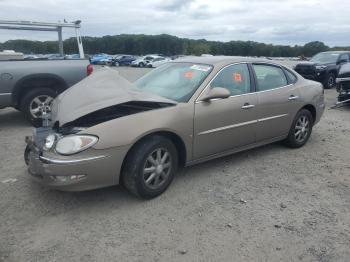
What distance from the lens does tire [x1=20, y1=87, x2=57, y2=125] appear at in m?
6.97

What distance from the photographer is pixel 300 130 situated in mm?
5824

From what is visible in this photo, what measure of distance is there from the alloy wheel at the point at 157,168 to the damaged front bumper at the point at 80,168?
0.33 metres

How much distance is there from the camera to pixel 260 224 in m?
3.46

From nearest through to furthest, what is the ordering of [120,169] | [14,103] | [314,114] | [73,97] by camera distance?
[120,169], [73,97], [314,114], [14,103]

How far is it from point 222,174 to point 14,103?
4.51 meters

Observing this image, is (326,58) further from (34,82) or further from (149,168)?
(149,168)

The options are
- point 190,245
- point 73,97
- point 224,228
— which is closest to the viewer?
point 190,245

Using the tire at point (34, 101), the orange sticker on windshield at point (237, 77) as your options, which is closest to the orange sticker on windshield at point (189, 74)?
the orange sticker on windshield at point (237, 77)

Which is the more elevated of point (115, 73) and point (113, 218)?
point (115, 73)

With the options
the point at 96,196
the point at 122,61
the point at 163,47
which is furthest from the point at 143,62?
the point at 163,47

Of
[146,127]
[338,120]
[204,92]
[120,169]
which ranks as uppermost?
[204,92]

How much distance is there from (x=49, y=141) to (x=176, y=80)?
1847 millimetres

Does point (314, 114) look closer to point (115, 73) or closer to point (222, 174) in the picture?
point (222, 174)

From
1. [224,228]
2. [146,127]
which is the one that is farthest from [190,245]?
[146,127]
